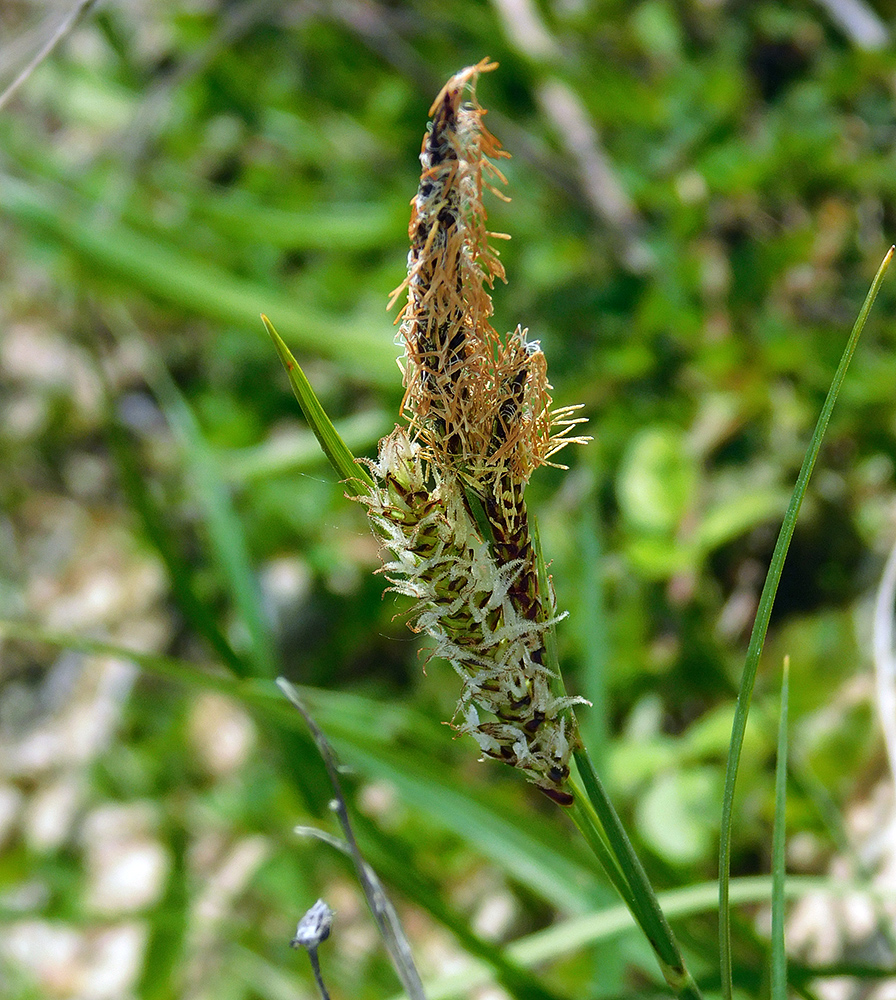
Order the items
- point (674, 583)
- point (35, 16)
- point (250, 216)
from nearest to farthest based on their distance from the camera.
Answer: point (674, 583), point (250, 216), point (35, 16)

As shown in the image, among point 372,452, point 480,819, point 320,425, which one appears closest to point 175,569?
point 480,819

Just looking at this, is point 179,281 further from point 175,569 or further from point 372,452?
point 175,569

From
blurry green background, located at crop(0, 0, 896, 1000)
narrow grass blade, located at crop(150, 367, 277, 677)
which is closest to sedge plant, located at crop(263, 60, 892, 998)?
blurry green background, located at crop(0, 0, 896, 1000)

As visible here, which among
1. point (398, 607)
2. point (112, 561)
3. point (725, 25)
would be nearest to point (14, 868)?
point (112, 561)

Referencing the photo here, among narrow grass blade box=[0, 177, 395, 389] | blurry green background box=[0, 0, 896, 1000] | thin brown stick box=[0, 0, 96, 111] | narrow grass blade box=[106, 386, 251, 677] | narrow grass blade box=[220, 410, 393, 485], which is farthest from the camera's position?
Answer: narrow grass blade box=[220, 410, 393, 485]

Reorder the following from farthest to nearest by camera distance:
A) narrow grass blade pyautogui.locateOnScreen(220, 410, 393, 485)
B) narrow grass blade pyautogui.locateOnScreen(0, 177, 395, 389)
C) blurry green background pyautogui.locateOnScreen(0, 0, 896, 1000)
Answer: narrow grass blade pyautogui.locateOnScreen(220, 410, 393, 485)
narrow grass blade pyautogui.locateOnScreen(0, 177, 395, 389)
blurry green background pyautogui.locateOnScreen(0, 0, 896, 1000)

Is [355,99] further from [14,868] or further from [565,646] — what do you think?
[14,868]

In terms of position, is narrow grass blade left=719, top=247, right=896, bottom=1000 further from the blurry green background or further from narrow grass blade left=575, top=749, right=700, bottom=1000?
the blurry green background

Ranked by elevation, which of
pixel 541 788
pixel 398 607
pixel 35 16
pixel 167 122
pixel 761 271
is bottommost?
pixel 398 607
